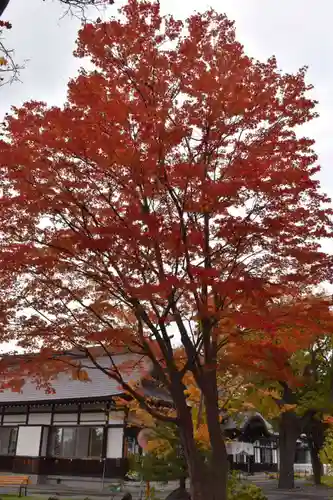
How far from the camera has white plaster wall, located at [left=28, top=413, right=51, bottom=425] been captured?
23587 mm

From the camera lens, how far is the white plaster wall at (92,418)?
21.9m

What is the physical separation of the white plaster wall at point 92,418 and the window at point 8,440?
14.4ft

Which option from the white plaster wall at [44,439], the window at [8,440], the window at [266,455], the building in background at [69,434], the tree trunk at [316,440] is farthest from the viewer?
the window at [266,455]

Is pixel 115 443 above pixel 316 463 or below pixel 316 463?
above

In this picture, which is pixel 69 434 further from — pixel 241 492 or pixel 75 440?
pixel 241 492

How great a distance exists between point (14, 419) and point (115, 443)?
6.80 metres

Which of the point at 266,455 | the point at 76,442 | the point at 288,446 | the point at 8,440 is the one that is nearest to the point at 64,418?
the point at 76,442

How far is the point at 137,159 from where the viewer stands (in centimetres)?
763

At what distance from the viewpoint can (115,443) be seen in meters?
21.1

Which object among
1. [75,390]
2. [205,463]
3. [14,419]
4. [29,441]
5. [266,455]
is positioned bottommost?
[266,455]

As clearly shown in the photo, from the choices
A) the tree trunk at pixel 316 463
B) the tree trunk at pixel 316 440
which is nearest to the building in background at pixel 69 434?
the tree trunk at pixel 316 440

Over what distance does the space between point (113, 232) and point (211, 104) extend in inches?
109

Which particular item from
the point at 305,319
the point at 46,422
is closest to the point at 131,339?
the point at 305,319

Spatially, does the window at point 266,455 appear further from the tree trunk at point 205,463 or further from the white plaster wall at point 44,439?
the tree trunk at point 205,463
